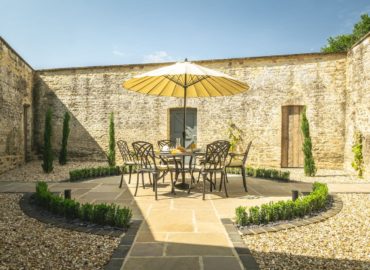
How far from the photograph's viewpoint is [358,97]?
775 cm

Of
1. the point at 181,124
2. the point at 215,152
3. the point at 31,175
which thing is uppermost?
the point at 181,124

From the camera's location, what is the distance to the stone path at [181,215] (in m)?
2.42

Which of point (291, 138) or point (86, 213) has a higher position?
point (291, 138)

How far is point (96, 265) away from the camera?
91.6 inches

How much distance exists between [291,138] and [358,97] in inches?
86.0

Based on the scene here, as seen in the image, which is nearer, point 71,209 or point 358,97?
point 71,209

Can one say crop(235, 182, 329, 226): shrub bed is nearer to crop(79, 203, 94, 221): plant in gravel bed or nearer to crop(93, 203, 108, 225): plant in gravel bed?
crop(93, 203, 108, 225): plant in gravel bed

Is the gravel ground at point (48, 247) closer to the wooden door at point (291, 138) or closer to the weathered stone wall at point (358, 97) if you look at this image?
the weathered stone wall at point (358, 97)

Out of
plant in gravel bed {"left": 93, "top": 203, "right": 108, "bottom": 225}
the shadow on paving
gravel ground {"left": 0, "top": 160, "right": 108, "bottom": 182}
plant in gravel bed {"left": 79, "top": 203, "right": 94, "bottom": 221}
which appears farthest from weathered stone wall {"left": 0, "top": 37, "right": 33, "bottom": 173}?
plant in gravel bed {"left": 93, "top": 203, "right": 108, "bottom": 225}

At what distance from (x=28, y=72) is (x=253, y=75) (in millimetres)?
8116

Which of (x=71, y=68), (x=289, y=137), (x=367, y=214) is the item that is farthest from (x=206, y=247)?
(x=71, y=68)

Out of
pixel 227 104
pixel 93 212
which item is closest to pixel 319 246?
pixel 93 212

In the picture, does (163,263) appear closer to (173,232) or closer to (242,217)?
(173,232)

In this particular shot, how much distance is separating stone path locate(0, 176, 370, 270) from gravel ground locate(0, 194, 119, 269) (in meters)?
0.31
